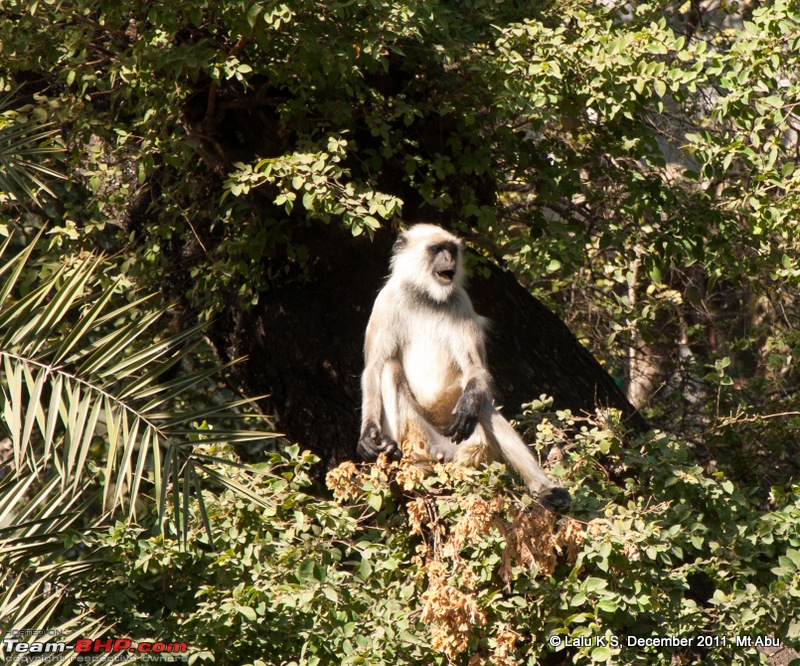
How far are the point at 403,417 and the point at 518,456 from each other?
563 mm

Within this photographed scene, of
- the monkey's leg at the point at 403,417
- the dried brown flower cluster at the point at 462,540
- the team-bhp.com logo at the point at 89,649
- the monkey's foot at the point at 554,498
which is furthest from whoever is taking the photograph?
the monkey's leg at the point at 403,417

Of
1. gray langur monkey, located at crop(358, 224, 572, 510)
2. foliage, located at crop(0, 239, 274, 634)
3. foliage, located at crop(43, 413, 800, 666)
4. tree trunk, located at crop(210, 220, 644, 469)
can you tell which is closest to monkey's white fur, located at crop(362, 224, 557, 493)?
gray langur monkey, located at crop(358, 224, 572, 510)

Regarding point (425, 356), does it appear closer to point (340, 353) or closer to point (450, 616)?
point (340, 353)

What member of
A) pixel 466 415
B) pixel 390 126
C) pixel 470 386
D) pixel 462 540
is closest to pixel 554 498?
pixel 466 415

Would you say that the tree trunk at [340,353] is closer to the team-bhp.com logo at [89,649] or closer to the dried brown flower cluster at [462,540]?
the dried brown flower cluster at [462,540]

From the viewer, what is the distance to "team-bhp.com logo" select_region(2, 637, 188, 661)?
3.10 metres

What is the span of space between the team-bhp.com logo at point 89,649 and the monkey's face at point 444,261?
7.13 ft

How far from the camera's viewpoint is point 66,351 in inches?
131

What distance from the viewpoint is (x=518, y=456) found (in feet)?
14.9

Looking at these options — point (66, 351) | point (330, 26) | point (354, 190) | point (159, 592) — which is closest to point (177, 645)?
point (159, 592)

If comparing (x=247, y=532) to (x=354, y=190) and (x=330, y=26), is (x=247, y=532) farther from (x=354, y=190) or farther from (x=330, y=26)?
(x=330, y=26)

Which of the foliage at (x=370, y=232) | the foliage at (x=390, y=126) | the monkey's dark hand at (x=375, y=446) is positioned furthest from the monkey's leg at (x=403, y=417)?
the foliage at (x=390, y=126)

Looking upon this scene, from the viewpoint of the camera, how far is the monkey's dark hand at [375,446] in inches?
175

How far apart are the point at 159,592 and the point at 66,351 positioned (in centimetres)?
91
